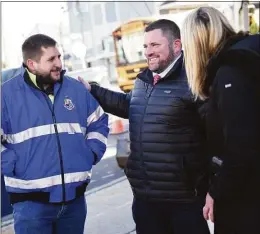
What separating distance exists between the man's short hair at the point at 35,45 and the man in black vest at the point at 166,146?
61 cm

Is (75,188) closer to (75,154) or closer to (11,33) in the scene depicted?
(75,154)

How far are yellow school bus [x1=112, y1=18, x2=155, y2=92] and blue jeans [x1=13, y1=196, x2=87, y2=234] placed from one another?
1962cm

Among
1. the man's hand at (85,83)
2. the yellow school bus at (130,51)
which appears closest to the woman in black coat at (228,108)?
the man's hand at (85,83)

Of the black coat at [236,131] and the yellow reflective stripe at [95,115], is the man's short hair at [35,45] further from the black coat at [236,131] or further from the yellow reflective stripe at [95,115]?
the black coat at [236,131]

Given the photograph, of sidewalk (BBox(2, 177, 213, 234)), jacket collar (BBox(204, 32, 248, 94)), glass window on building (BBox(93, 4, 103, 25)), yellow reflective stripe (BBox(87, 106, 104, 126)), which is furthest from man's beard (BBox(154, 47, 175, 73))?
glass window on building (BBox(93, 4, 103, 25))

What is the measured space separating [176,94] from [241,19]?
31.1ft

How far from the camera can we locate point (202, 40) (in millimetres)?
2391

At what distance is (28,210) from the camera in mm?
2992

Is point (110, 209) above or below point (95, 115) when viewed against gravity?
below

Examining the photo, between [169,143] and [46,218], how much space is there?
0.84 m

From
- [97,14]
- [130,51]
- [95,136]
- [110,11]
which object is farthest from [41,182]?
[97,14]

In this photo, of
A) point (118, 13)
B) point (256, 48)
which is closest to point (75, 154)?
point (256, 48)

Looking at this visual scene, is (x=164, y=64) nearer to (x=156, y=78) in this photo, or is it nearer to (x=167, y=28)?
(x=156, y=78)

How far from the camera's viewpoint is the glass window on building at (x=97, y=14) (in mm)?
51719
